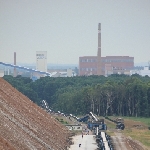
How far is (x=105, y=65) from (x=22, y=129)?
471 feet

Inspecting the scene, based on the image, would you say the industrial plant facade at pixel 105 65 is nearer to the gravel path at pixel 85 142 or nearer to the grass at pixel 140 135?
the grass at pixel 140 135

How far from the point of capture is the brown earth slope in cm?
3209

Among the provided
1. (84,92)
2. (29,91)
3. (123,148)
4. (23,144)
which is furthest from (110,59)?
(23,144)

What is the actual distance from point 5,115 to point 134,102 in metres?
40.8

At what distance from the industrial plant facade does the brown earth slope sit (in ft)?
421

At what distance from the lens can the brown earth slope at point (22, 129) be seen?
3209cm

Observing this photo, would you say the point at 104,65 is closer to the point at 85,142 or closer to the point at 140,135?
the point at 140,135

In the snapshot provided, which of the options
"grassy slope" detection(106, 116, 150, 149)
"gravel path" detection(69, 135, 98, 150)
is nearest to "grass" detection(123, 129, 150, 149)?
"grassy slope" detection(106, 116, 150, 149)

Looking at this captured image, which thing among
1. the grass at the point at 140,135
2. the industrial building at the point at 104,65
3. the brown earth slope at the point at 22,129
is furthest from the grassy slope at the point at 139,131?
the industrial building at the point at 104,65

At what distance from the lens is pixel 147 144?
50.1 m

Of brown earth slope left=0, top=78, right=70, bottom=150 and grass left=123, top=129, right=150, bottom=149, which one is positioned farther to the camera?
grass left=123, top=129, right=150, bottom=149

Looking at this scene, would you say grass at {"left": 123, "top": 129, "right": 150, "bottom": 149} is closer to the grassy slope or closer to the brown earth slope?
the grassy slope

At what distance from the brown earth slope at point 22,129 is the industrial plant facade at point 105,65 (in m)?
128

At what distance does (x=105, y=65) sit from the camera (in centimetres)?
18062
